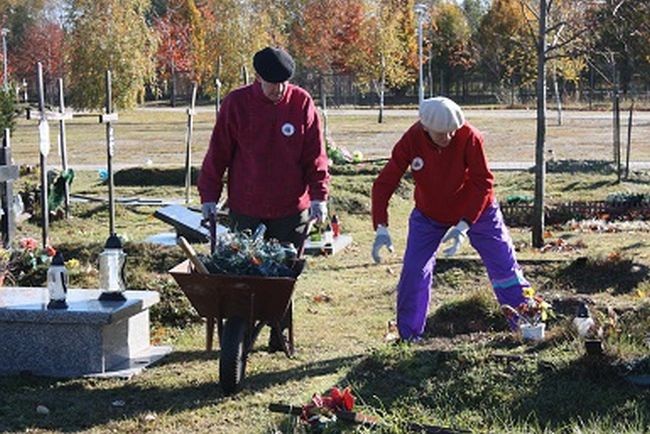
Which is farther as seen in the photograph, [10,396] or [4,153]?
[4,153]

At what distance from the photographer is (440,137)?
268 inches

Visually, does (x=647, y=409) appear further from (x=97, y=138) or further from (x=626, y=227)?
(x=97, y=138)

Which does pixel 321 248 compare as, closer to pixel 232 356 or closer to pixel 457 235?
pixel 457 235

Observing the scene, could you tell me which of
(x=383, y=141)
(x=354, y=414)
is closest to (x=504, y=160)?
(x=383, y=141)

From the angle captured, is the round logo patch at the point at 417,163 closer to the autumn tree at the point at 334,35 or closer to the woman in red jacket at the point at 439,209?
the woman in red jacket at the point at 439,209

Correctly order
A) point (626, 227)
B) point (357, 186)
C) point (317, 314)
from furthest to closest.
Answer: point (357, 186) < point (626, 227) < point (317, 314)

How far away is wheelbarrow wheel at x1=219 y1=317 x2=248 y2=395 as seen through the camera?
605cm

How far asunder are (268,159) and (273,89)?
44 cm

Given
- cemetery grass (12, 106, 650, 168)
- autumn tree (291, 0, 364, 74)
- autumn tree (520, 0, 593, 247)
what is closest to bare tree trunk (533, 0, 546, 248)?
autumn tree (520, 0, 593, 247)

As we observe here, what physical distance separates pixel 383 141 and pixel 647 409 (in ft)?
95.2

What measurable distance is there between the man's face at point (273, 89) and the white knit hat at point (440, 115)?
85 centimetres

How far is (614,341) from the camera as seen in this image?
604 cm

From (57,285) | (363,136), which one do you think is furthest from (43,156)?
(363,136)

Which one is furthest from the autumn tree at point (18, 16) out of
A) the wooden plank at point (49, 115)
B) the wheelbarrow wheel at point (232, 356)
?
the wheelbarrow wheel at point (232, 356)
